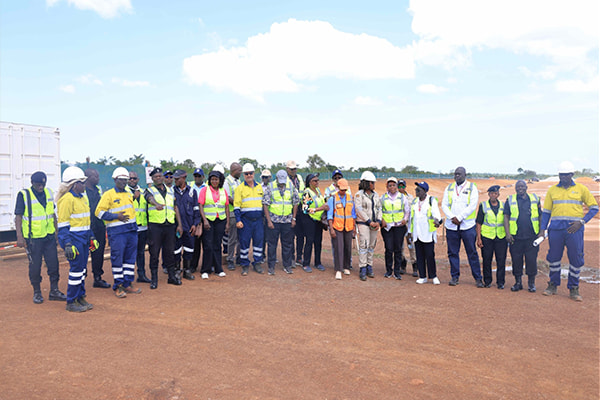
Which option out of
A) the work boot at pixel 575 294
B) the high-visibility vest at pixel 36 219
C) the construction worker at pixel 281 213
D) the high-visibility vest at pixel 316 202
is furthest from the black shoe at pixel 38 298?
the work boot at pixel 575 294

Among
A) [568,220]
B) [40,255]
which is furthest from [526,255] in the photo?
[40,255]

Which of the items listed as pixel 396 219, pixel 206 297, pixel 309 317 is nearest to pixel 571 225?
pixel 396 219

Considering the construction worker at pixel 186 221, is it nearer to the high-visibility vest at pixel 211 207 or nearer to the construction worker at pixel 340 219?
the high-visibility vest at pixel 211 207

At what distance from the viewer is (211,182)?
7.89 meters

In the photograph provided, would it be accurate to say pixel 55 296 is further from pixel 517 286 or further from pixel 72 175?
pixel 517 286

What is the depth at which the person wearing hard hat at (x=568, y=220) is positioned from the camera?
Result: 6887 mm

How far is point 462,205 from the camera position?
7.61 meters

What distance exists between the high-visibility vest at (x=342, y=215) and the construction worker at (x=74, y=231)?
434cm

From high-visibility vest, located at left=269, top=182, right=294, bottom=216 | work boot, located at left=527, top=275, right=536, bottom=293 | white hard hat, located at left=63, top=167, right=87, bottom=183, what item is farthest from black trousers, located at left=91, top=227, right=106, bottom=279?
work boot, located at left=527, top=275, right=536, bottom=293

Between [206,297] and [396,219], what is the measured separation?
12.7ft

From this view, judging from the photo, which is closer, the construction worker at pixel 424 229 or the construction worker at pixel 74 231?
the construction worker at pixel 74 231

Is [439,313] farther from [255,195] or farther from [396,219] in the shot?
[255,195]

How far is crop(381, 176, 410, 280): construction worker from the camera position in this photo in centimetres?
817

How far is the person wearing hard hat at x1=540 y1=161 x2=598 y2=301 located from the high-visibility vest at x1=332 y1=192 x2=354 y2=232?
340 centimetres
